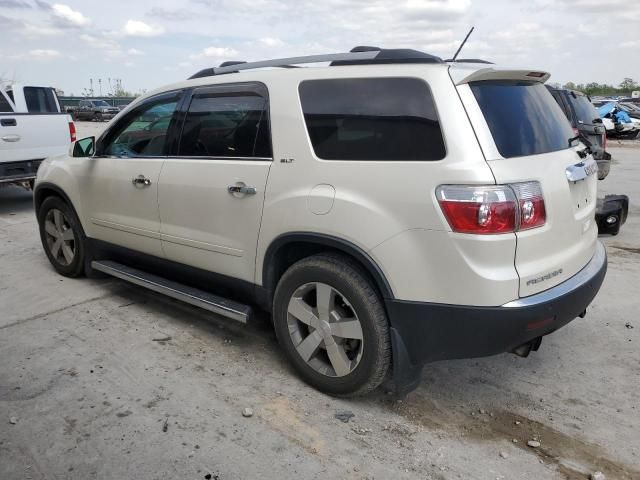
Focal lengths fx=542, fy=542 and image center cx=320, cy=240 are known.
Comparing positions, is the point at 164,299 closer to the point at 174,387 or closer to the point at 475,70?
the point at 174,387

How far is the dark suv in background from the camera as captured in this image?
27.5 ft

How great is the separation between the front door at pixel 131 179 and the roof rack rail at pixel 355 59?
23.8 inches

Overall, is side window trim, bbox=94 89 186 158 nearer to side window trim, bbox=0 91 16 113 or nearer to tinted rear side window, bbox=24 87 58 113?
side window trim, bbox=0 91 16 113

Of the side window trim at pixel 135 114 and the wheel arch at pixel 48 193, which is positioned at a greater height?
the side window trim at pixel 135 114

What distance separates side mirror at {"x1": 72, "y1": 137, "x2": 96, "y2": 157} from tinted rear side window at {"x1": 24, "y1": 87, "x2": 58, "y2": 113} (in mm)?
5533

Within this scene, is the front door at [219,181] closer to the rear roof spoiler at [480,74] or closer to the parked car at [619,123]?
the rear roof spoiler at [480,74]

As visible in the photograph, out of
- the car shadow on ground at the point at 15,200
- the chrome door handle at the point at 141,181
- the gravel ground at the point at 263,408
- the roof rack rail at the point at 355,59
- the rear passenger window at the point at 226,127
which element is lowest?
the car shadow on ground at the point at 15,200

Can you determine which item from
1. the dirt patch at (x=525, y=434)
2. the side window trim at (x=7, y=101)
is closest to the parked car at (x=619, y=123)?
the side window trim at (x=7, y=101)

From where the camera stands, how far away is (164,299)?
15.5 feet

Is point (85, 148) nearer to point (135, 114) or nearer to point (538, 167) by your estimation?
point (135, 114)

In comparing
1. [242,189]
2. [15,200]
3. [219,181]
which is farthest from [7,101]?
[242,189]

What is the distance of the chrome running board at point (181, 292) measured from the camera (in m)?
3.51

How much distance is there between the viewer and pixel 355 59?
2.99m

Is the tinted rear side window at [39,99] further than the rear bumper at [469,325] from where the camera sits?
Yes
